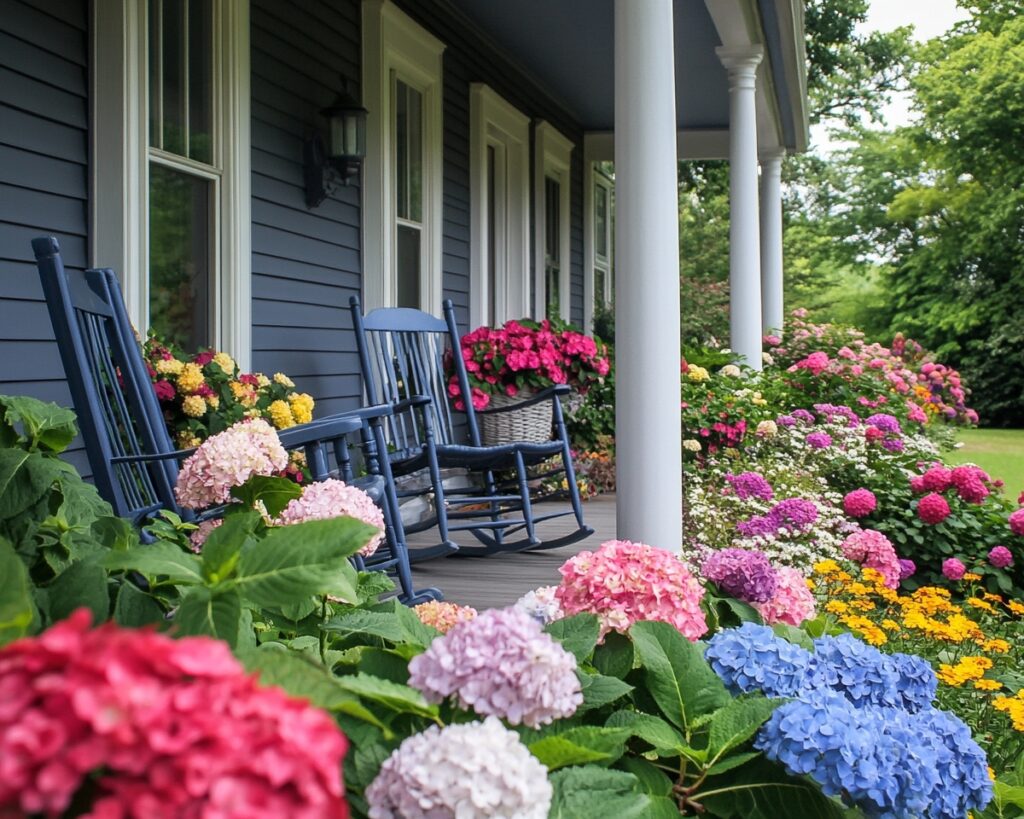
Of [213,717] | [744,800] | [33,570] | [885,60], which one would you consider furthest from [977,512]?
[885,60]

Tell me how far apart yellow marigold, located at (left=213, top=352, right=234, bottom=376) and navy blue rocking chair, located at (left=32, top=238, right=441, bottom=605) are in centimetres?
85

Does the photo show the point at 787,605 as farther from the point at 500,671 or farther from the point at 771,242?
the point at 771,242

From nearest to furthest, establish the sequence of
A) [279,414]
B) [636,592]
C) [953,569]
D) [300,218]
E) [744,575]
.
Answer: [636,592] → [744,575] → [953,569] → [279,414] → [300,218]

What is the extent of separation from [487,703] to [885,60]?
62.8 ft

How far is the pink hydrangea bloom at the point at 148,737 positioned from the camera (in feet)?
1.44

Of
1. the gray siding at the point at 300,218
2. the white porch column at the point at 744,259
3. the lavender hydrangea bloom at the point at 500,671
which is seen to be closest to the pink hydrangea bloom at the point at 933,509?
the gray siding at the point at 300,218

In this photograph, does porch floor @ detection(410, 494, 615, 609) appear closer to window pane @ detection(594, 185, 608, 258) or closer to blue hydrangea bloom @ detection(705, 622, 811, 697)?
blue hydrangea bloom @ detection(705, 622, 811, 697)

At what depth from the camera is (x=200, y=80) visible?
354 cm

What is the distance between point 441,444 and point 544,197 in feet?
14.2

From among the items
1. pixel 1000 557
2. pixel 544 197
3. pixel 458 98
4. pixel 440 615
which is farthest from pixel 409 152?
pixel 440 615

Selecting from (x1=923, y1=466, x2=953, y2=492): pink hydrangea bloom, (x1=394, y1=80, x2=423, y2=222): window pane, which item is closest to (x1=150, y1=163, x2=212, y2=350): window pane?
(x1=394, y1=80, x2=423, y2=222): window pane

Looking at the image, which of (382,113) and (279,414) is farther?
(382,113)

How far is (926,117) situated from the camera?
18.3 meters

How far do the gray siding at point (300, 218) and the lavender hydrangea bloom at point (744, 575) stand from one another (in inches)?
107
